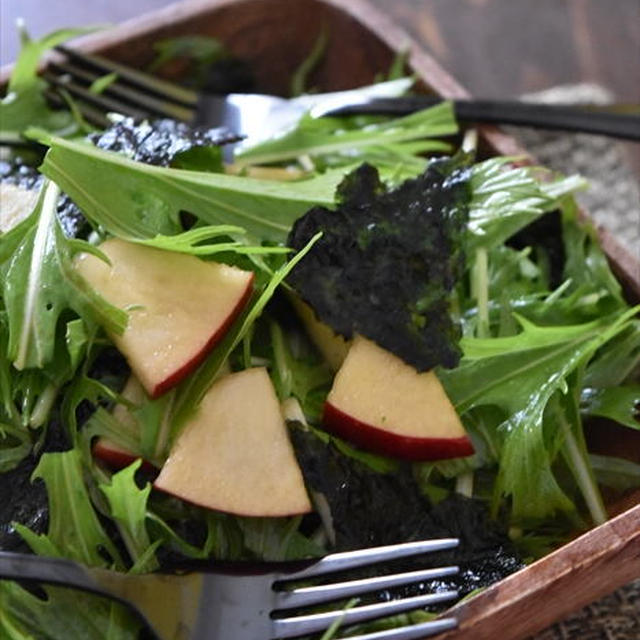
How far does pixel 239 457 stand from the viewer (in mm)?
817

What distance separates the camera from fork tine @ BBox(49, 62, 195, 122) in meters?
1.22

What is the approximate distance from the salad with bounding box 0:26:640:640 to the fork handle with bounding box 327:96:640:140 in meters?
0.19

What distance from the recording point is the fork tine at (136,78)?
1.22 m

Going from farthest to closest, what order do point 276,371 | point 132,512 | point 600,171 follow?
point 600,171 → point 276,371 → point 132,512

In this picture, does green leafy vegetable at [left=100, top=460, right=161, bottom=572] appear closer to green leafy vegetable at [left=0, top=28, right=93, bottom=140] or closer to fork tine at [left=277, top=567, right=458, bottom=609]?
fork tine at [left=277, top=567, right=458, bottom=609]

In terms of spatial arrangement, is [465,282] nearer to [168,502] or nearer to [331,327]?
[331,327]

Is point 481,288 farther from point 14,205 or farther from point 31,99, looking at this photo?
point 31,99

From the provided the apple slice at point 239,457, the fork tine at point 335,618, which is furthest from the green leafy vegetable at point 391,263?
the fork tine at point 335,618

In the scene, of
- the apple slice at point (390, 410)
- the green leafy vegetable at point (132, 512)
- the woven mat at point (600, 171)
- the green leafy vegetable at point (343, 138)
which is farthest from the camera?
the woven mat at point (600, 171)

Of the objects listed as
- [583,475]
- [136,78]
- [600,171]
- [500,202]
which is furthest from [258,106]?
[583,475]

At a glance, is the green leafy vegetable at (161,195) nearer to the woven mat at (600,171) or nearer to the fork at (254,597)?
the fork at (254,597)

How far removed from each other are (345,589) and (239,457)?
134 millimetres

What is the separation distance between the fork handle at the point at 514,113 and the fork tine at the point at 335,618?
2.04ft

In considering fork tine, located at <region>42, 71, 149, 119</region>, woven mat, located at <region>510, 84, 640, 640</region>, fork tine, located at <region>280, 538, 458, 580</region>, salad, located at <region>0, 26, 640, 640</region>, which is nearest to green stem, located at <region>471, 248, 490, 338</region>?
salad, located at <region>0, 26, 640, 640</region>
